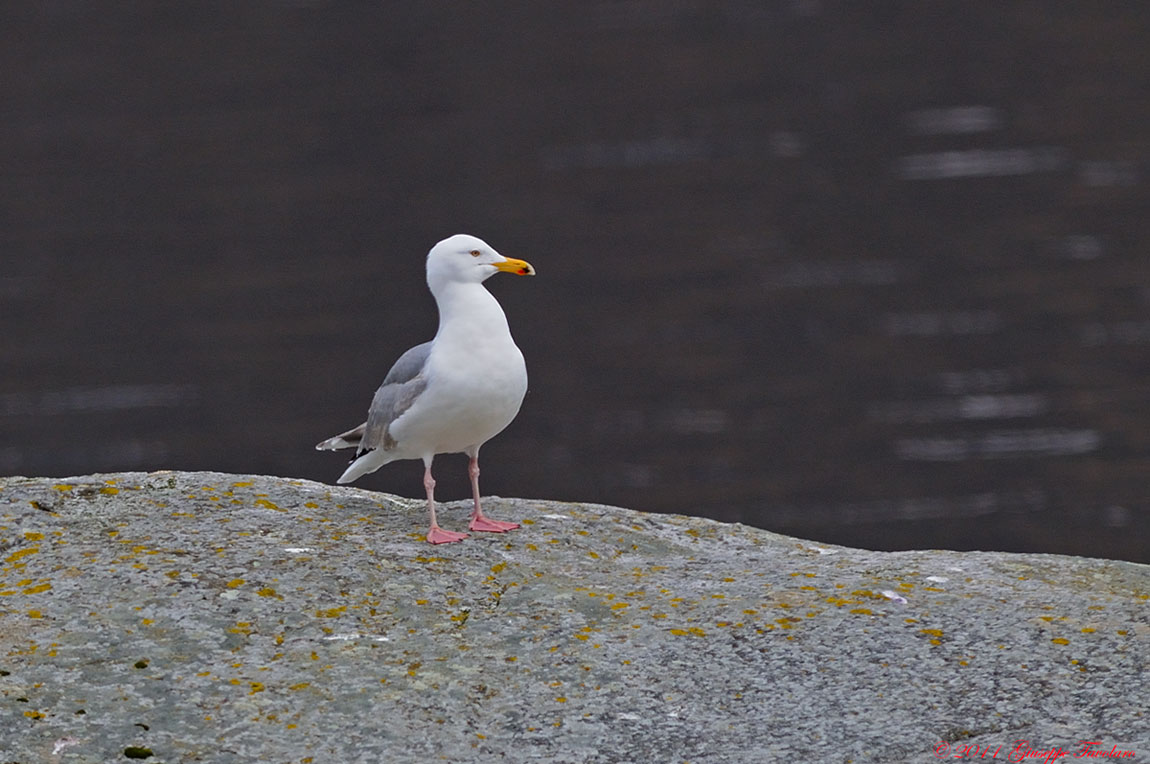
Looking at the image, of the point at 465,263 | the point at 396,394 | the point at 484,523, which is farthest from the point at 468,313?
the point at 484,523

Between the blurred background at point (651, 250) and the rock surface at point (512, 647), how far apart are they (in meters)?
11.3

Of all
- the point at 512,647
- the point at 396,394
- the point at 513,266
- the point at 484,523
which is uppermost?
the point at 513,266

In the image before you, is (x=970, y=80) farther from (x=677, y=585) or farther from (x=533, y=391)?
(x=677, y=585)

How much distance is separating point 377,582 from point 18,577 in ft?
4.74

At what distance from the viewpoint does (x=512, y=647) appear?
251 inches

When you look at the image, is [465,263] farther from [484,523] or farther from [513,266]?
[484,523]

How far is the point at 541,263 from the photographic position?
29.9 metres

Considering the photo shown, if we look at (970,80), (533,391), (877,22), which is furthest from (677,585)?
(877,22)

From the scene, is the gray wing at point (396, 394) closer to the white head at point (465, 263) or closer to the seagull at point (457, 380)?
the seagull at point (457, 380)

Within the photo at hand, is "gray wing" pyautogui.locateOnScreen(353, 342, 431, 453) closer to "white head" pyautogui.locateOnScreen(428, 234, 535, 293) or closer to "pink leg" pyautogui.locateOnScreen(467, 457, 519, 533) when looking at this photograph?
"white head" pyautogui.locateOnScreen(428, 234, 535, 293)

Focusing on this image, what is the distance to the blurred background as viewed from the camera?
21562mm

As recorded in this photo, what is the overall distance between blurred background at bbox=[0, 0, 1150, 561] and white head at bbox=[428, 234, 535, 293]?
1034 centimetres

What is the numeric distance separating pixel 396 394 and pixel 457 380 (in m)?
0.41

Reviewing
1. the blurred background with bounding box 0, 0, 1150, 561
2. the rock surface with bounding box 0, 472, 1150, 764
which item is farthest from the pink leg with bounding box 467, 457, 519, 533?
the blurred background with bounding box 0, 0, 1150, 561
